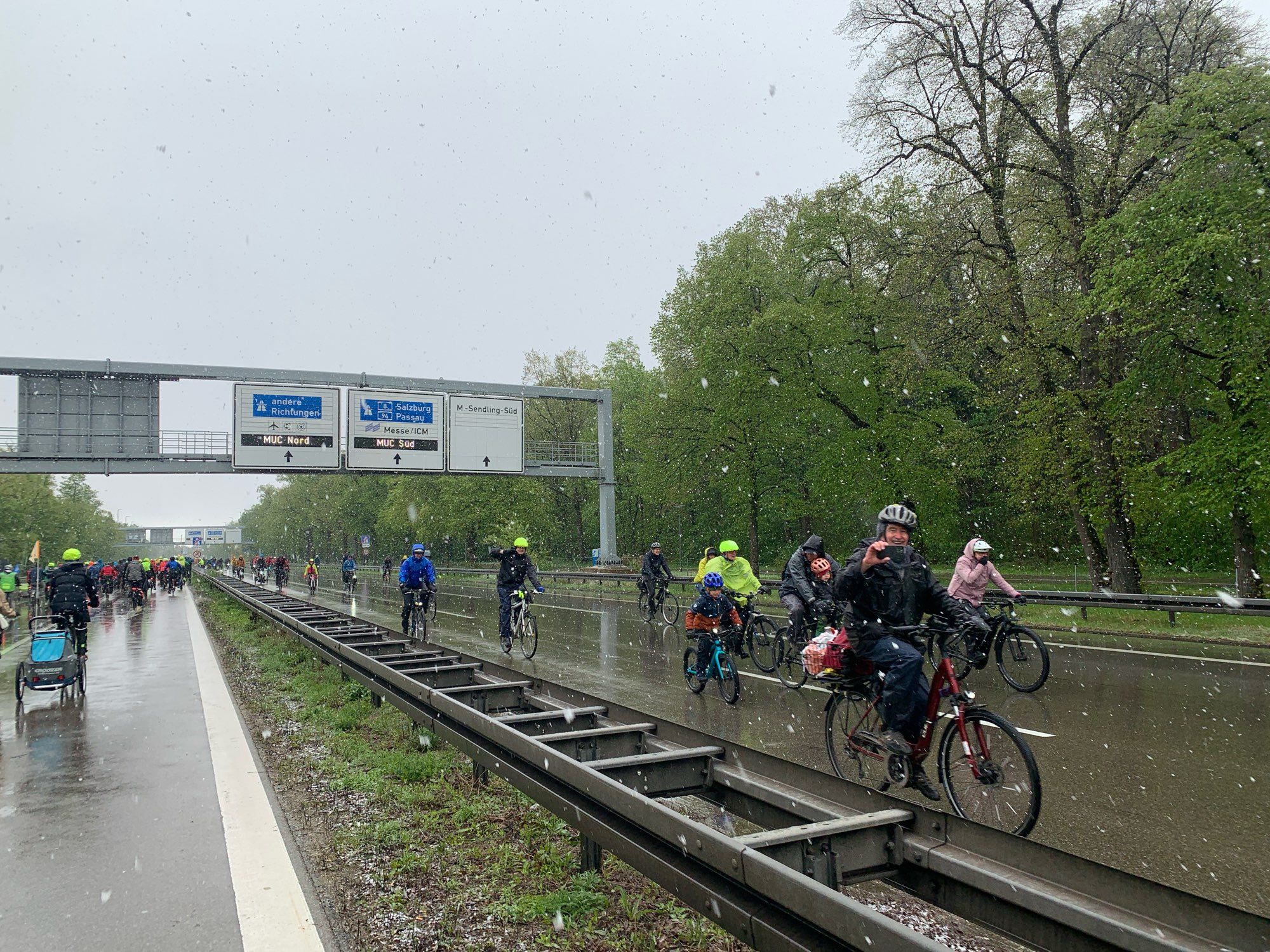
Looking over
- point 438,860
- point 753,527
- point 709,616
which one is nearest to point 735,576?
point 709,616

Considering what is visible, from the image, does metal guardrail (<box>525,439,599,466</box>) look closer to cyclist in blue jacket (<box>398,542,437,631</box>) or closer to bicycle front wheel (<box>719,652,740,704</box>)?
cyclist in blue jacket (<box>398,542,437,631</box>)

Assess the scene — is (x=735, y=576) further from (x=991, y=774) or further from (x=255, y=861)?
(x=255, y=861)

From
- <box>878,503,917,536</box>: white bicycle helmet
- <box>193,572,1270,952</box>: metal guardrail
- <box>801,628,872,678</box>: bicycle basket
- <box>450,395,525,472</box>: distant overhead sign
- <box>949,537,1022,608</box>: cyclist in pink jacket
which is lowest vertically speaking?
<box>193,572,1270,952</box>: metal guardrail

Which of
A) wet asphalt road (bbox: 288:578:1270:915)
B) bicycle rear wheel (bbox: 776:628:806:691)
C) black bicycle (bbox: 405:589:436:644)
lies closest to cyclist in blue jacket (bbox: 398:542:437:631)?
black bicycle (bbox: 405:589:436:644)

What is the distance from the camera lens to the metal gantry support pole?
3938cm

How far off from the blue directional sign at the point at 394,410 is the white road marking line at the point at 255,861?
82.0 ft

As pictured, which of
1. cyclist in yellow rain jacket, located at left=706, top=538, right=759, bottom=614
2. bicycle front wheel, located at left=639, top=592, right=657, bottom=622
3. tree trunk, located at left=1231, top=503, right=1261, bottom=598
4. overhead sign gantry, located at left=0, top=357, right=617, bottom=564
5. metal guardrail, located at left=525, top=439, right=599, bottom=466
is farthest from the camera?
metal guardrail, located at left=525, top=439, right=599, bottom=466

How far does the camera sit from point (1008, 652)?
36.8 ft

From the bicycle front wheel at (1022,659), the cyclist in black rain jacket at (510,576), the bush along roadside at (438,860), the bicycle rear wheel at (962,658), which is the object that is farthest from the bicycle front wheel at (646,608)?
the bush along roadside at (438,860)

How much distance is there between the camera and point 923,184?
28.2m

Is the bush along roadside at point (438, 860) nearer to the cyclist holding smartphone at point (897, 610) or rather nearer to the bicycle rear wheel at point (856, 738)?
the cyclist holding smartphone at point (897, 610)

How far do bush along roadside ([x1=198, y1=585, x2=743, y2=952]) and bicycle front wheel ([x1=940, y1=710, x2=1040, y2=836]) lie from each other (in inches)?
83.7

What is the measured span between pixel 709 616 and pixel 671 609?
1040cm

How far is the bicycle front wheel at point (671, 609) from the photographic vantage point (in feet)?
66.7
